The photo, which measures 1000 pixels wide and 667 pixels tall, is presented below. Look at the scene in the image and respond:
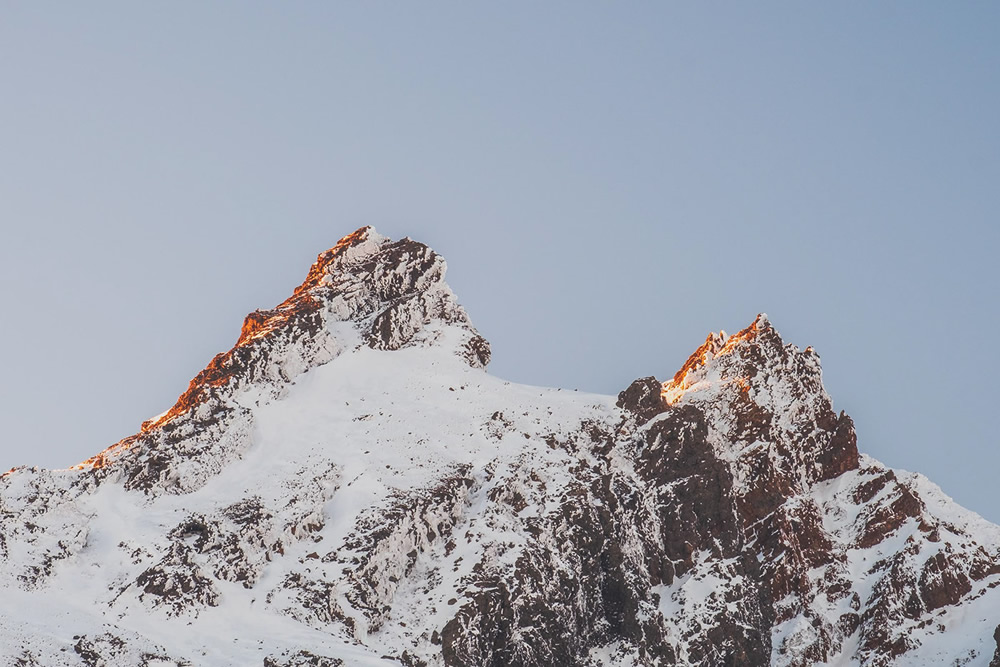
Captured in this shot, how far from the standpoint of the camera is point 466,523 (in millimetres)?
140000

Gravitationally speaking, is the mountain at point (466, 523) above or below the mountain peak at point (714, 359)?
below

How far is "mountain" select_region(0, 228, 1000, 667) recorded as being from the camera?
127750 millimetres

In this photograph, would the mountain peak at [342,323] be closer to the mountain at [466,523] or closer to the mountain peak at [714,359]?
the mountain at [466,523]

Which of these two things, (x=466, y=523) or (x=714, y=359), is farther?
(x=714, y=359)

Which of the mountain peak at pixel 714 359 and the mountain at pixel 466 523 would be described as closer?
the mountain at pixel 466 523

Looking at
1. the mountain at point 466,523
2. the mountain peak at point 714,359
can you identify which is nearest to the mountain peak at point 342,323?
the mountain at point 466,523

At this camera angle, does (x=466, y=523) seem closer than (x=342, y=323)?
Yes

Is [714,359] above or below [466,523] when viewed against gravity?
above

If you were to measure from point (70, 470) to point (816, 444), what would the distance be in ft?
218

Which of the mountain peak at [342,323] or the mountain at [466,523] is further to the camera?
the mountain peak at [342,323]

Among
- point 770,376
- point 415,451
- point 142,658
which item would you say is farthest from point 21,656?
point 770,376

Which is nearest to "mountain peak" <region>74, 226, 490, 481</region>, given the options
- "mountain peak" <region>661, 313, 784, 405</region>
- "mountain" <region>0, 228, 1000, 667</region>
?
"mountain" <region>0, 228, 1000, 667</region>

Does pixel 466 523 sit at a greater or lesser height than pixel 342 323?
lesser

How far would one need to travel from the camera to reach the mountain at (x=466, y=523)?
12775cm
